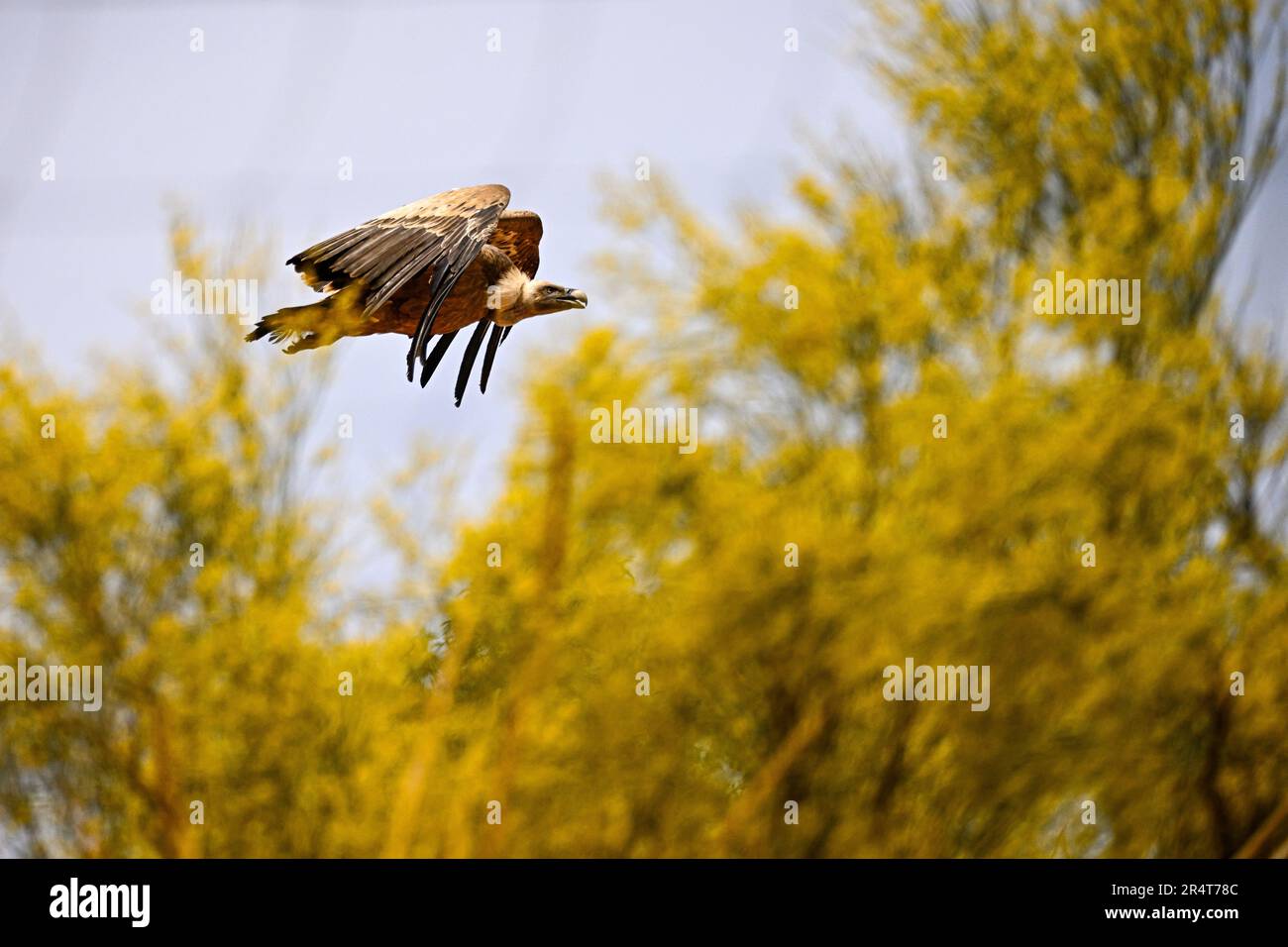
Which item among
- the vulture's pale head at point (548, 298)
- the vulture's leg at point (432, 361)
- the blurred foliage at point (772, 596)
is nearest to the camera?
the vulture's leg at point (432, 361)

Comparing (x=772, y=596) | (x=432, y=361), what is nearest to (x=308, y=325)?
(x=432, y=361)

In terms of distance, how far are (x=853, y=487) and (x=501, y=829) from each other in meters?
2.90

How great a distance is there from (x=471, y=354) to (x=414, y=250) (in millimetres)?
478

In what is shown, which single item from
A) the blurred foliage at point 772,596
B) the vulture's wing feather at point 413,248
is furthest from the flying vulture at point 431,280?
the blurred foliage at point 772,596

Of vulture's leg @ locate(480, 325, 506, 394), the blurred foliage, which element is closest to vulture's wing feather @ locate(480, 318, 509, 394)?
vulture's leg @ locate(480, 325, 506, 394)

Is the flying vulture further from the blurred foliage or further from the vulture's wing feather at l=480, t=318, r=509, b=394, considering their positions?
the blurred foliage

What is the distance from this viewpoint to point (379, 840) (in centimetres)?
816

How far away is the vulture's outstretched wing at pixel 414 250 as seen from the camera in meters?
4.77

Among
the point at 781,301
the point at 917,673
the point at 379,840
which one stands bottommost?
the point at 379,840

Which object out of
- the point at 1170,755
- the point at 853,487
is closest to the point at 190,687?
the point at 853,487

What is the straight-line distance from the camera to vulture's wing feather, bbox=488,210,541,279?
5625mm

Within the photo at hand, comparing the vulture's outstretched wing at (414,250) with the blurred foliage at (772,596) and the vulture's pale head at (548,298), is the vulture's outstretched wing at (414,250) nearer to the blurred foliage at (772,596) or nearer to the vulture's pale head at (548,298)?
the vulture's pale head at (548,298)

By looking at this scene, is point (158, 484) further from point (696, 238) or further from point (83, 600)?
point (696, 238)

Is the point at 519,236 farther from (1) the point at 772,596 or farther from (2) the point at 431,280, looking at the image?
(1) the point at 772,596
